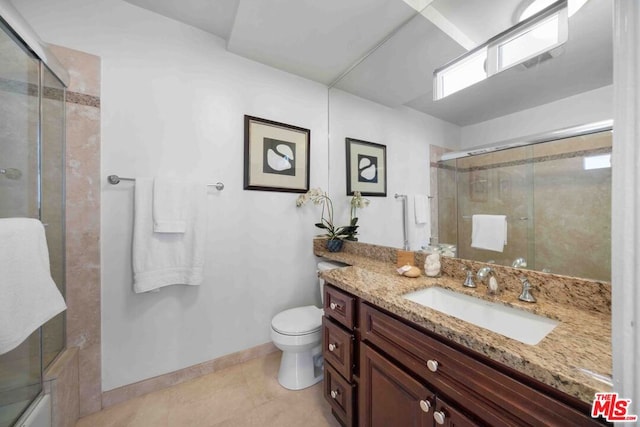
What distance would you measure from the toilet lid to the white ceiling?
57.7 inches

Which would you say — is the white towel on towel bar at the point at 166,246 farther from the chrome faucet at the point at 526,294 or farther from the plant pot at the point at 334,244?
the chrome faucet at the point at 526,294

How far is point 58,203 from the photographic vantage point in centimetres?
124

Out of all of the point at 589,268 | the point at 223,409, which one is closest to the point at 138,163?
the point at 223,409

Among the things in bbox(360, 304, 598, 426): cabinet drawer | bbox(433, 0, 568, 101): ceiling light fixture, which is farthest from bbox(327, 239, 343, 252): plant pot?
bbox(433, 0, 568, 101): ceiling light fixture

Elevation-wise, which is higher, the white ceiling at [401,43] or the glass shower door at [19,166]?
the white ceiling at [401,43]

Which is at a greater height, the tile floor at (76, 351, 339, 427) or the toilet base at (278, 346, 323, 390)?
the toilet base at (278, 346, 323, 390)

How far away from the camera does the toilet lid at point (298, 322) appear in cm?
146

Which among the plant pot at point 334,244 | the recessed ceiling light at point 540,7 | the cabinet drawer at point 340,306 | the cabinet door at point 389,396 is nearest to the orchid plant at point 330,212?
the plant pot at point 334,244

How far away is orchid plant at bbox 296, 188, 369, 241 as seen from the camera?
1.90 meters

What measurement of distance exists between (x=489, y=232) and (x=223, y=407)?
1734 millimetres

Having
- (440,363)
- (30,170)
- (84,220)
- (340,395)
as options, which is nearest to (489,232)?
(440,363)

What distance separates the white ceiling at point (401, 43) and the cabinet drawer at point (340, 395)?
1.43 metres

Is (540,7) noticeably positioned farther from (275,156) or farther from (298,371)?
(298,371)

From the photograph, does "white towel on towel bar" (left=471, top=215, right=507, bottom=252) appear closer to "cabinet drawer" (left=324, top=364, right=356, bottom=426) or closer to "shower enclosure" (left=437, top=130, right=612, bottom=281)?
"shower enclosure" (left=437, top=130, right=612, bottom=281)
